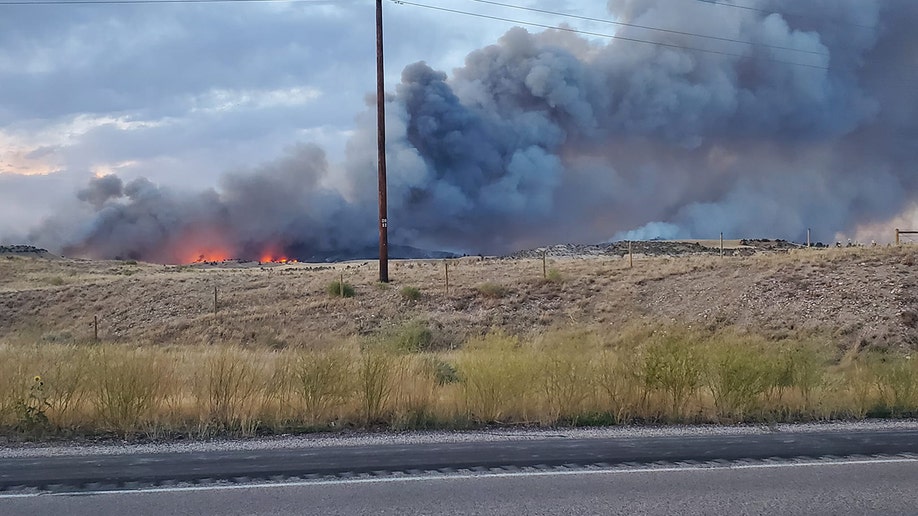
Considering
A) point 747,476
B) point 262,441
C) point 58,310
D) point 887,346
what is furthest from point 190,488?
point 58,310

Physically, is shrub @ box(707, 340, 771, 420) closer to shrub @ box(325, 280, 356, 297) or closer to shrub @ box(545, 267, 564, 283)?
shrub @ box(545, 267, 564, 283)

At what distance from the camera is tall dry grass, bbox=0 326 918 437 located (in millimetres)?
9844

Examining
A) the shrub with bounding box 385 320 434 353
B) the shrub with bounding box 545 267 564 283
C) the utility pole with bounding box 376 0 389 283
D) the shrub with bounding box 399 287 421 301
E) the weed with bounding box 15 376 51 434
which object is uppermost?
the utility pole with bounding box 376 0 389 283

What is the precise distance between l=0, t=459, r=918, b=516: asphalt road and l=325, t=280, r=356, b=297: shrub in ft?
80.8

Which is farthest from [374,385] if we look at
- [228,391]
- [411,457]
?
[411,457]

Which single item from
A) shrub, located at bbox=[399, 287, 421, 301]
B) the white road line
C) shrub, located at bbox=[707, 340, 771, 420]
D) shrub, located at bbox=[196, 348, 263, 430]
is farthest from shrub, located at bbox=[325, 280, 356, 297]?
the white road line

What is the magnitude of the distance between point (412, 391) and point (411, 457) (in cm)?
284

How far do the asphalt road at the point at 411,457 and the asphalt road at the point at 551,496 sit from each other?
48 centimetres

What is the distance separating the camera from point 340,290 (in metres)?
31.4

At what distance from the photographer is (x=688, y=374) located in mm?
11164

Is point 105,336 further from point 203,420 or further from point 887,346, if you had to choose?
point 887,346

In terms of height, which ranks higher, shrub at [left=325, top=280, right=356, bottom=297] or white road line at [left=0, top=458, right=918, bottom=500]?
shrub at [left=325, top=280, right=356, bottom=297]

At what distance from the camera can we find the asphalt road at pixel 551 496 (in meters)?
6.15

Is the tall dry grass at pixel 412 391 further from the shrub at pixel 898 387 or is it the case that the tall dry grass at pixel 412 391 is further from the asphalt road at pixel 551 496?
the asphalt road at pixel 551 496
